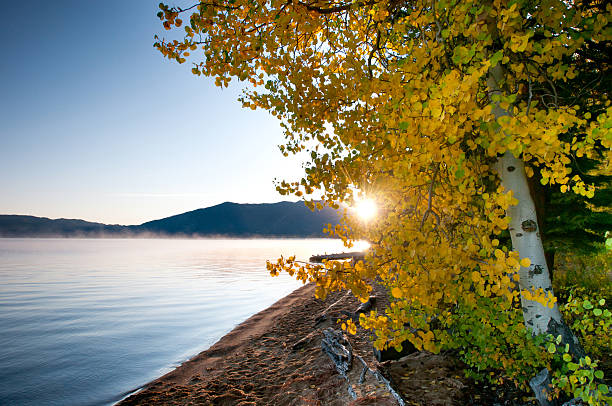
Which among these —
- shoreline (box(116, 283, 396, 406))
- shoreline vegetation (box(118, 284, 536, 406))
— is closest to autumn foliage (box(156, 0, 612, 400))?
shoreline vegetation (box(118, 284, 536, 406))

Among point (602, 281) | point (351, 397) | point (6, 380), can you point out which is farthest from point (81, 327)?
point (602, 281)

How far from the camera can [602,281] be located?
40.7 ft

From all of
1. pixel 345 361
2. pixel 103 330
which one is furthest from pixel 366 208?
pixel 103 330

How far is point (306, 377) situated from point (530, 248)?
5.37 meters

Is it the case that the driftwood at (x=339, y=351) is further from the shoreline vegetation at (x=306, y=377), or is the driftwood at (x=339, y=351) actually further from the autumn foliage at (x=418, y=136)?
the autumn foliage at (x=418, y=136)

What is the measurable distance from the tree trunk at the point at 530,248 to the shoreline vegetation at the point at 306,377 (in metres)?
1.14

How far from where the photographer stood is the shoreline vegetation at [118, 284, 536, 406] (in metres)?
4.79

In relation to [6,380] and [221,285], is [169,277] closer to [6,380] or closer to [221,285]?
[221,285]

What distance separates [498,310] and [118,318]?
59.7ft

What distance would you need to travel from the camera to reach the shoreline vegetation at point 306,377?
15.7 feet

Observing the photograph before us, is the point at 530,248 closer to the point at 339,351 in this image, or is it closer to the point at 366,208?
the point at 366,208

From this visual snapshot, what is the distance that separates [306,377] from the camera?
6.79 meters

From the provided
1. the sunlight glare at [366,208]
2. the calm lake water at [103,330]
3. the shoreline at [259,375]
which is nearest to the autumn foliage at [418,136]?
the sunlight glare at [366,208]

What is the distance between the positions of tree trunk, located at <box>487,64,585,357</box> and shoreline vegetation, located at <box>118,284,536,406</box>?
1.14 meters
